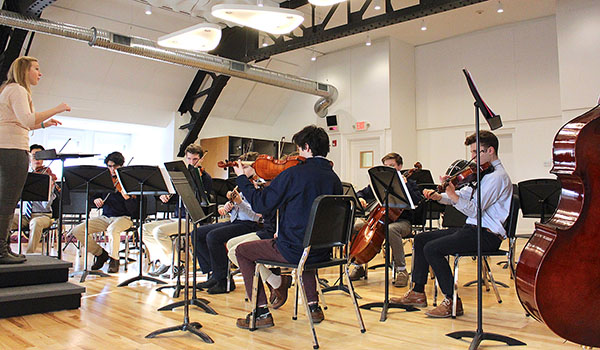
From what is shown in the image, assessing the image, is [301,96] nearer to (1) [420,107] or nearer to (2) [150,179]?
(1) [420,107]

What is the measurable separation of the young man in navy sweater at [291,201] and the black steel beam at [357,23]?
382cm

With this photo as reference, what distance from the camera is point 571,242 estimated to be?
1593 millimetres

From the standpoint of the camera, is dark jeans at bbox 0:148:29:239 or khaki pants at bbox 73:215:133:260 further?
khaki pants at bbox 73:215:133:260

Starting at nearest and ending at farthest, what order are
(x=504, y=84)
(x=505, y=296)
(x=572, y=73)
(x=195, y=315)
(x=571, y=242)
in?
(x=571, y=242) → (x=195, y=315) → (x=505, y=296) → (x=572, y=73) → (x=504, y=84)

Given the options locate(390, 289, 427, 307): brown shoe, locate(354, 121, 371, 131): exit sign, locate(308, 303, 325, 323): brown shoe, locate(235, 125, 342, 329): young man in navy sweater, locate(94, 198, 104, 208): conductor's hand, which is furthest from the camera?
locate(354, 121, 371, 131): exit sign

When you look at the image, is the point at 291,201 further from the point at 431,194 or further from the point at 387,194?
the point at 431,194

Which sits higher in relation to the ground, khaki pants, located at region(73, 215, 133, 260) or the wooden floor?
khaki pants, located at region(73, 215, 133, 260)

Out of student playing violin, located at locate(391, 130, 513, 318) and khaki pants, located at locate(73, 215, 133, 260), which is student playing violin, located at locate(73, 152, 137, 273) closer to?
khaki pants, located at locate(73, 215, 133, 260)

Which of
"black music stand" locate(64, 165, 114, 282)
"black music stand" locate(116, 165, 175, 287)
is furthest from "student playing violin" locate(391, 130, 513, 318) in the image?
"black music stand" locate(64, 165, 114, 282)

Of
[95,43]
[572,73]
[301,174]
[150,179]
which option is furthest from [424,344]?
[572,73]

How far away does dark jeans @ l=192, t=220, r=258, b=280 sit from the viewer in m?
3.91

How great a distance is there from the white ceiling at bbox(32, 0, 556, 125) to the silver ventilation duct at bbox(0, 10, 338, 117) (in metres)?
0.68

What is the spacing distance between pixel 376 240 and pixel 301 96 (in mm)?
7554

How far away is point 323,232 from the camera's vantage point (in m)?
2.66
